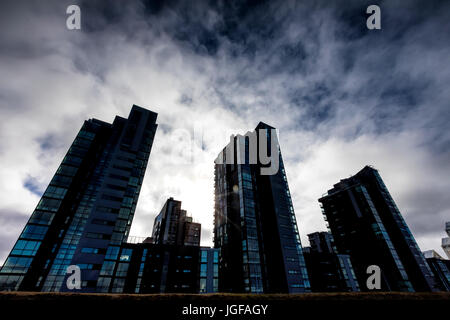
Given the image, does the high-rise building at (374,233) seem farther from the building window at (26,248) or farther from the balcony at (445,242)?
the balcony at (445,242)

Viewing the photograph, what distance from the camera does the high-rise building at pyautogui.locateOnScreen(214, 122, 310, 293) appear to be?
1763 inches

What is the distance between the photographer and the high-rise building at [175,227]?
83625 mm

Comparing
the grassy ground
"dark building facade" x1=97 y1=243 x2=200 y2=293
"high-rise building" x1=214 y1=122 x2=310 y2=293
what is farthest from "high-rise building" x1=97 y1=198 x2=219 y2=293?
the grassy ground

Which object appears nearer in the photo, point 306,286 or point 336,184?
point 306,286

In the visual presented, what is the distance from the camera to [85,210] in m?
58.3

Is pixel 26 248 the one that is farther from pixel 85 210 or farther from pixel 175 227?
pixel 175 227

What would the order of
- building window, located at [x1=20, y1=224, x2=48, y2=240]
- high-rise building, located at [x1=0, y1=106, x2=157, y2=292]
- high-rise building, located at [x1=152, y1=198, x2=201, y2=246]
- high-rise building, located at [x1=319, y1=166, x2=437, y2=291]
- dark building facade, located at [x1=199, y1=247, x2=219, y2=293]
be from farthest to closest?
1. high-rise building, located at [x1=152, y1=198, x2=201, y2=246]
2. high-rise building, located at [x1=319, y1=166, x2=437, y2=291]
3. dark building facade, located at [x1=199, y1=247, x2=219, y2=293]
4. building window, located at [x1=20, y1=224, x2=48, y2=240]
5. high-rise building, located at [x1=0, y1=106, x2=157, y2=292]

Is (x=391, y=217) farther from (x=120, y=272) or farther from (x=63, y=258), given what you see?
(x=63, y=258)

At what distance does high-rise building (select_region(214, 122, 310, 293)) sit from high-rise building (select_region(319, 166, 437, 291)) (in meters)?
32.2

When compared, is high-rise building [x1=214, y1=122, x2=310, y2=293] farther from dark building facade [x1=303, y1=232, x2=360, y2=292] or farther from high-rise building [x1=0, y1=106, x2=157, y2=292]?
high-rise building [x1=0, y1=106, x2=157, y2=292]
